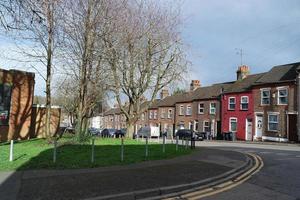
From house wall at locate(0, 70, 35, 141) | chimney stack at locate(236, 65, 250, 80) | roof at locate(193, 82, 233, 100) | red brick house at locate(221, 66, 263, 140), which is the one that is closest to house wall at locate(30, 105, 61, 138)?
house wall at locate(0, 70, 35, 141)

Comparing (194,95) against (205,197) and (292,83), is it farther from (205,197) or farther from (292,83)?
(205,197)

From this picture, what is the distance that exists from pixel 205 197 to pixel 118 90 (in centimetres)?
2497

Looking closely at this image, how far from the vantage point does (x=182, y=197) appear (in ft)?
30.3

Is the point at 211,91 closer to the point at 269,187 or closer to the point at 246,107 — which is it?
the point at 246,107

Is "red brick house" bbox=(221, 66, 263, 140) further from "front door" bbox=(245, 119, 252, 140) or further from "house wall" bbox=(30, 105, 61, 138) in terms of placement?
"house wall" bbox=(30, 105, 61, 138)

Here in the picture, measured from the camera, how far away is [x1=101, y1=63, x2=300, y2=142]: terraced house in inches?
1592

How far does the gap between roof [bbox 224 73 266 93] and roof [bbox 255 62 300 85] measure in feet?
7.20

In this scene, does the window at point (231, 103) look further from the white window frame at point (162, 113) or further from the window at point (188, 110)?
the white window frame at point (162, 113)

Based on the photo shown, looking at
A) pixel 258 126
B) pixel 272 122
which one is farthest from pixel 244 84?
pixel 272 122

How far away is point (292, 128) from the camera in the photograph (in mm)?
39531

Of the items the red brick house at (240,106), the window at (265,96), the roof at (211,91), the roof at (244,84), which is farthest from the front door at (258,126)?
the roof at (211,91)

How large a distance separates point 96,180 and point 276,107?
3503cm

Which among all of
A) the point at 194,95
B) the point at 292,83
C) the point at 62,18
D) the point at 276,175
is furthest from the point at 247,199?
the point at 194,95

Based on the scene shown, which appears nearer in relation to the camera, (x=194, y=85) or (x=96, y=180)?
(x=96, y=180)
